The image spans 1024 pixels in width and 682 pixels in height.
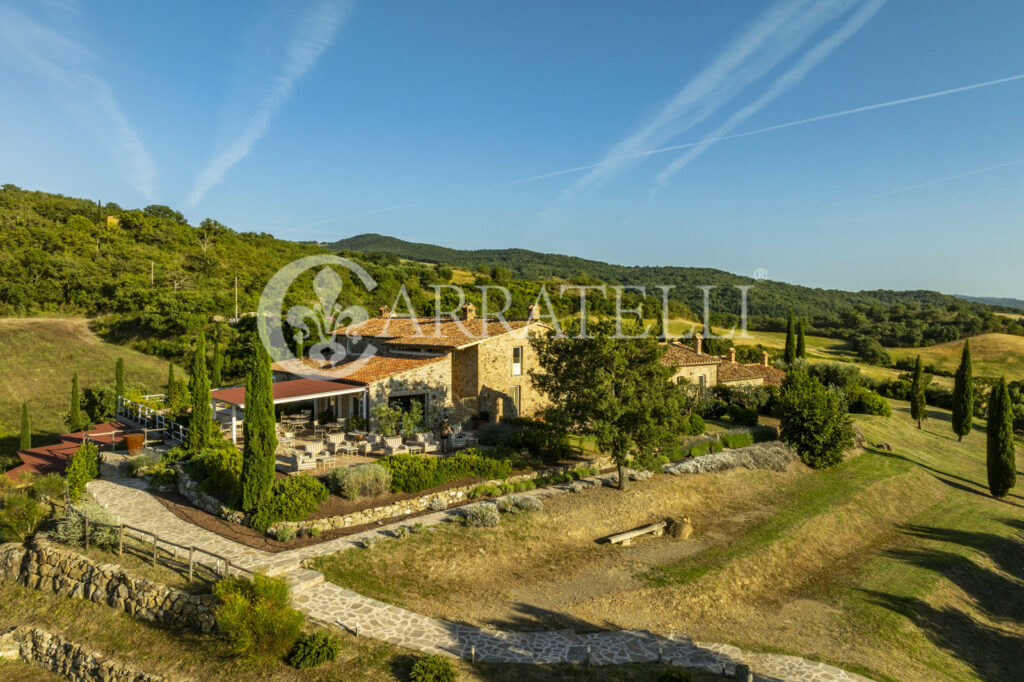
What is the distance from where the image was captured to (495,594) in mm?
13336

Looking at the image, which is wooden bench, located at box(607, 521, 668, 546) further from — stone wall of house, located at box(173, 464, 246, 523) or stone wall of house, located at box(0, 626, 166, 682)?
stone wall of house, located at box(0, 626, 166, 682)

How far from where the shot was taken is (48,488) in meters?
18.2

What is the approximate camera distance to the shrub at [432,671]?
9.28 m

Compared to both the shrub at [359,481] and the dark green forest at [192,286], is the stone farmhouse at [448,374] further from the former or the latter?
the dark green forest at [192,286]

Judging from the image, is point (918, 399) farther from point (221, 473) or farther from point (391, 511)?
point (221, 473)

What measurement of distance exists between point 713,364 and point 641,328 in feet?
64.0

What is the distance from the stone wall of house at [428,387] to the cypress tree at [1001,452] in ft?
90.6

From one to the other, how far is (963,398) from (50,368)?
6701 cm

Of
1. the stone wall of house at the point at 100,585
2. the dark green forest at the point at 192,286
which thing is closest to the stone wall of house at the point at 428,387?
the stone wall of house at the point at 100,585

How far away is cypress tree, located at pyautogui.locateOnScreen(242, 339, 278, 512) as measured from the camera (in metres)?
15.4

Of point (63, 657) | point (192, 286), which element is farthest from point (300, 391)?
point (192, 286)

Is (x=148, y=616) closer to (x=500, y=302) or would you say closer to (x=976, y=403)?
(x=976, y=403)

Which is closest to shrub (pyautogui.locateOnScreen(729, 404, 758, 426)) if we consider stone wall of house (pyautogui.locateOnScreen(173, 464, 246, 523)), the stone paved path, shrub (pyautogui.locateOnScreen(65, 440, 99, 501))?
the stone paved path

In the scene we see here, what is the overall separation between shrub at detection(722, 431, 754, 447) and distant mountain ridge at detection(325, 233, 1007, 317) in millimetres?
75273
